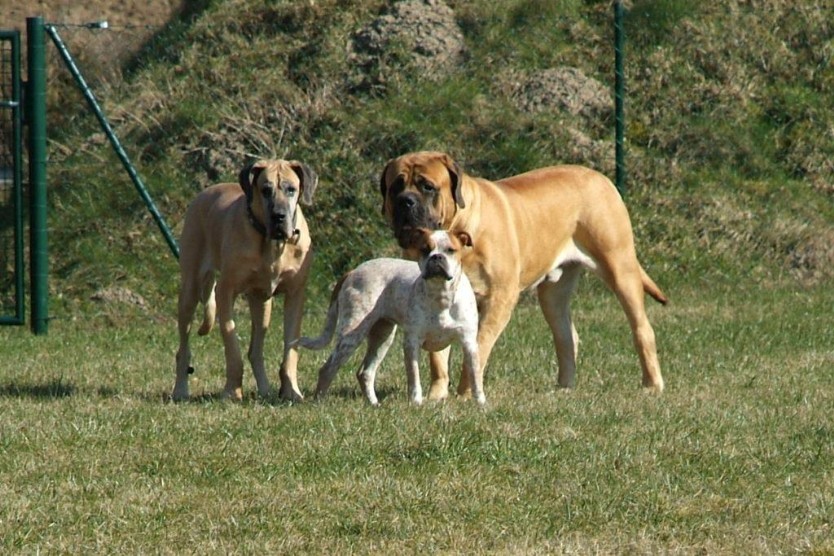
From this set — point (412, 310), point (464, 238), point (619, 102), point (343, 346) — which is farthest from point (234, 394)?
point (619, 102)

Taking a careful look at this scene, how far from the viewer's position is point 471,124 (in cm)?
1537

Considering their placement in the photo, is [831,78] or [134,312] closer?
[134,312]

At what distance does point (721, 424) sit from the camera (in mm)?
7594

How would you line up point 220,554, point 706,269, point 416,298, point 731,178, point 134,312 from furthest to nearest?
point 731,178 < point 706,269 < point 134,312 < point 416,298 < point 220,554

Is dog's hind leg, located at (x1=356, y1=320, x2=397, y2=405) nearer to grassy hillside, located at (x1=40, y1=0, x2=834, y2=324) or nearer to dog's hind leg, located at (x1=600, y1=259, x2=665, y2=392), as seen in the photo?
dog's hind leg, located at (x1=600, y1=259, x2=665, y2=392)

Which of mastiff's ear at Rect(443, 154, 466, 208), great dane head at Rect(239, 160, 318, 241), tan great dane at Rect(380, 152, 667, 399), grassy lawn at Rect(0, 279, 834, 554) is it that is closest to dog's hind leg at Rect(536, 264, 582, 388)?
tan great dane at Rect(380, 152, 667, 399)

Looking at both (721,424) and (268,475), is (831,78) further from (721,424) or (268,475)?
(268,475)

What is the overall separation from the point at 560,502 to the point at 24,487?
2.23 meters

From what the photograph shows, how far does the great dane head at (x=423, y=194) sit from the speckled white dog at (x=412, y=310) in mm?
235

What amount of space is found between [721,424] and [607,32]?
951 centimetres

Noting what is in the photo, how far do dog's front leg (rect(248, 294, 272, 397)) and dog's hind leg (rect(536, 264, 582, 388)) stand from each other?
179cm

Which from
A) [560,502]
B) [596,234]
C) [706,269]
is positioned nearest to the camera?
[560,502]

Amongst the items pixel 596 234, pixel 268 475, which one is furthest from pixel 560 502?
pixel 596 234

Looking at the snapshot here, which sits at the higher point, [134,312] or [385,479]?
[385,479]
